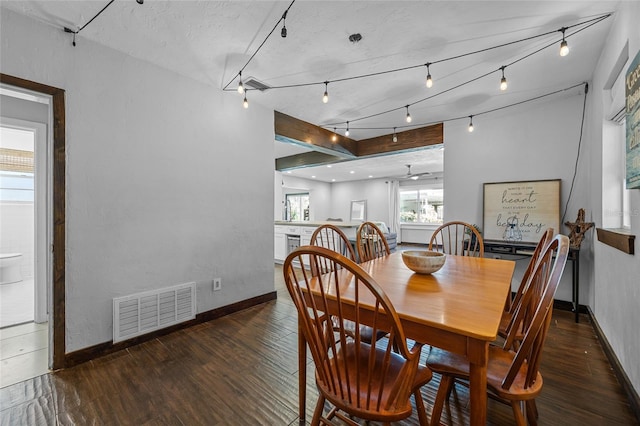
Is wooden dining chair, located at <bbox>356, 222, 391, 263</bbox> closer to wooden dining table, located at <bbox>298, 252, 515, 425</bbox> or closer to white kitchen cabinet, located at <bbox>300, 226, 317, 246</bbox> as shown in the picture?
wooden dining table, located at <bbox>298, 252, 515, 425</bbox>

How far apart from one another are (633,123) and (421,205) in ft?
25.4

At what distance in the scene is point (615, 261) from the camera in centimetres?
204

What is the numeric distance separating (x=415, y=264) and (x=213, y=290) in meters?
2.15

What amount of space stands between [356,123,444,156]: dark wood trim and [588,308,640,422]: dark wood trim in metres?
2.77

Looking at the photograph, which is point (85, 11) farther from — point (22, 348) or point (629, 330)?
point (629, 330)

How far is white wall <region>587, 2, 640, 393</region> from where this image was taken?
1625 mm

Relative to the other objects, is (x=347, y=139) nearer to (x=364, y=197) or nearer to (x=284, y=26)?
(x=284, y=26)

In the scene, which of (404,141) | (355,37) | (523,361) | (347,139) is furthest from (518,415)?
(347,139)

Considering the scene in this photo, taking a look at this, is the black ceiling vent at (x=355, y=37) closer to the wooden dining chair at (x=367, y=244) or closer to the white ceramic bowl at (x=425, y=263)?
the wooden dining chair at (x=367, y=244)

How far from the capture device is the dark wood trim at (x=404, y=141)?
13.4 ft

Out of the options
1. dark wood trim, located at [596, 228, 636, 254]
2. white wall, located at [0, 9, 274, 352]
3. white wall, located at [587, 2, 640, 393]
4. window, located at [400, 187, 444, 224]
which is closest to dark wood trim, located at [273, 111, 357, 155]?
white wall, located at [0, 9, 274, 352]

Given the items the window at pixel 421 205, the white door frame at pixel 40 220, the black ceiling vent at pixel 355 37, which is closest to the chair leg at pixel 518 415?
the black ceiling vent at pixel 355 37

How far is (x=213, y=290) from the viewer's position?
291 cm

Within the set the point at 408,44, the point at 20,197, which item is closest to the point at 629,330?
the point at 408,44
